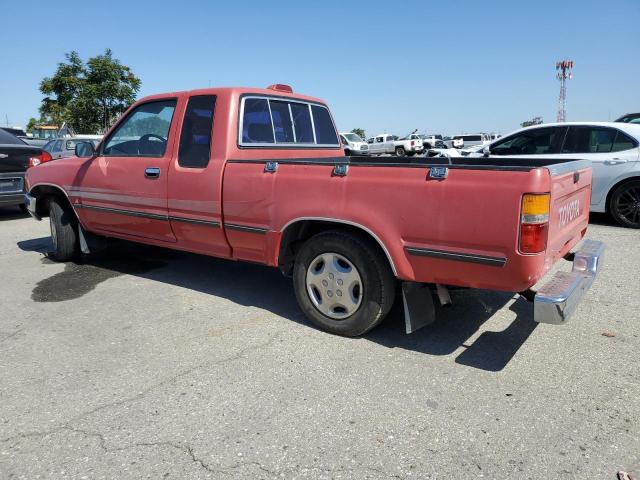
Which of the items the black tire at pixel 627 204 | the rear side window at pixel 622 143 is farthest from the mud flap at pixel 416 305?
the rear side window at pixel 622 143

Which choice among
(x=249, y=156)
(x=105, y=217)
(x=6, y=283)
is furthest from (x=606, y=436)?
(x=6, y=283)

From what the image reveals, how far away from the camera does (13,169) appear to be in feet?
28.9

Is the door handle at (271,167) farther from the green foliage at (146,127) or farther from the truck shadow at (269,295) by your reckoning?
the green foliage at (146,127)

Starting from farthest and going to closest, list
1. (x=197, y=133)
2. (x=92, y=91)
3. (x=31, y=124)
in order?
(x=31, y=124)
(x=92, y=91)
(x=197, y=133)

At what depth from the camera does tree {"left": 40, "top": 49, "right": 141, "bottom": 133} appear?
87.4ft

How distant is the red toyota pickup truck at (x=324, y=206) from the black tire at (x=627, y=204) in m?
4.44

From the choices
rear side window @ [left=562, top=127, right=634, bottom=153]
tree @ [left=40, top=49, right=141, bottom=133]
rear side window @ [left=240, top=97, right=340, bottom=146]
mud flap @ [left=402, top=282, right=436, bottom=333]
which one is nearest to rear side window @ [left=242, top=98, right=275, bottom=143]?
rear side window @ [left=240, top=97, right=340, bottom=146]

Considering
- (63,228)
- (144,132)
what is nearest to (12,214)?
(63,228)

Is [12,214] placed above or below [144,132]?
below

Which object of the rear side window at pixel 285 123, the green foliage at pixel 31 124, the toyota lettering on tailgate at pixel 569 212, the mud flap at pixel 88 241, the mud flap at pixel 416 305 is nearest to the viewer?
the toyota lettering on tailgate at pixel 569 212

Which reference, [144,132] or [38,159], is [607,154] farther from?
[38,159]

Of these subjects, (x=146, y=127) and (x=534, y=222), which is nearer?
(x=534, y=222)

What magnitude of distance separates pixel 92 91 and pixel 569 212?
27.8m

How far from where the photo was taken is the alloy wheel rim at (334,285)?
358cm
